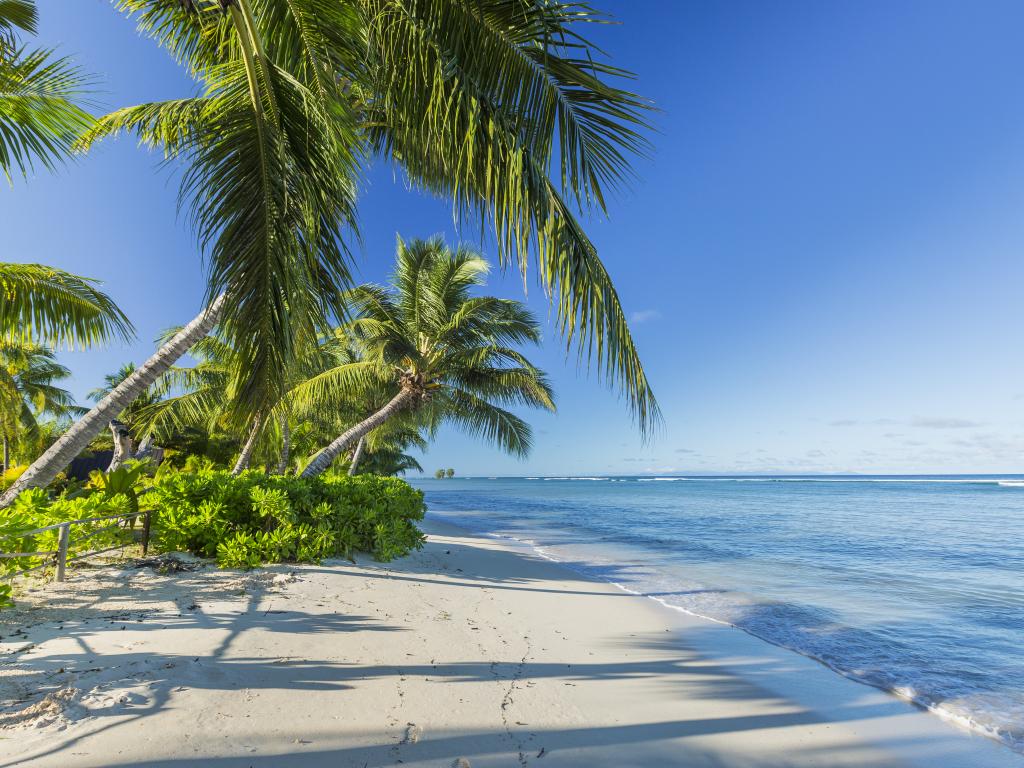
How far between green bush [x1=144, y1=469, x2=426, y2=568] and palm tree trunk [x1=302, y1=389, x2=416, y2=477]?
2.72m

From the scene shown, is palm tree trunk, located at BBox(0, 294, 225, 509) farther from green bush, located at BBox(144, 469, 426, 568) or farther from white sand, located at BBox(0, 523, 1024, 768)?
green bush, located at BBox(144, 469, 426, 568)

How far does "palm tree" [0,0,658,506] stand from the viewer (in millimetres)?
2689

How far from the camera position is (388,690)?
3.18 meters

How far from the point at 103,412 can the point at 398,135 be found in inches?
150

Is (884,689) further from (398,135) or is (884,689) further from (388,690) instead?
(398,135)

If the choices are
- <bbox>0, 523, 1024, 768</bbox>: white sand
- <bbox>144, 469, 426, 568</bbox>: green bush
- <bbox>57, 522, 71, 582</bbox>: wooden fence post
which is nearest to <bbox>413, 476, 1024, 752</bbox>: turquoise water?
<bbox>0, 523, 1024, 768</bbox>: white sand

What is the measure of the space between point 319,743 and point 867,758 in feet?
11.0

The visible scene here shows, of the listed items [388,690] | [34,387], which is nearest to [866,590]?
[388,690]

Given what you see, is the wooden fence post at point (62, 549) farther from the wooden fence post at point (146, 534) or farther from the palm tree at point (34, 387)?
the palm tree at point (34, 387)

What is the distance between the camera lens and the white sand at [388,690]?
2480mm

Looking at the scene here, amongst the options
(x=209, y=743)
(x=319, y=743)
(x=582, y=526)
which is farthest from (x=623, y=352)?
(x=582, y=526)

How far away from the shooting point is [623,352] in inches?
109

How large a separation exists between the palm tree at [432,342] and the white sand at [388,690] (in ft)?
22.0

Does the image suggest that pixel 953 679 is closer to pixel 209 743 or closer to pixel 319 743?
pixel 319 743
